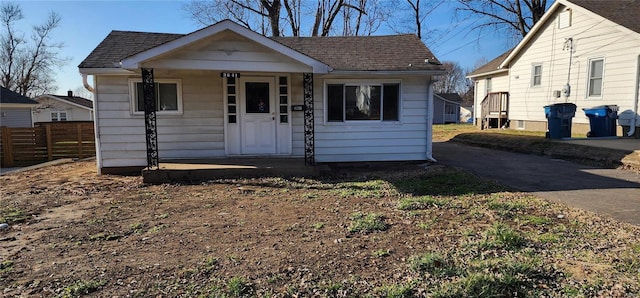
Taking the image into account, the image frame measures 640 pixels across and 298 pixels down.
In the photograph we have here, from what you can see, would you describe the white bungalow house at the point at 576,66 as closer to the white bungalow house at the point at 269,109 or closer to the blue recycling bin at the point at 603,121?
the blue recycling bin at the point at 603,121

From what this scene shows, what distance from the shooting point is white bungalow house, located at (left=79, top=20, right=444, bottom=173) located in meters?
8.66

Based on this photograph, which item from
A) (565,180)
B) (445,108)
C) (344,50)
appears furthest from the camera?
(445,108)

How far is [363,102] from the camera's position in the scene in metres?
9.51

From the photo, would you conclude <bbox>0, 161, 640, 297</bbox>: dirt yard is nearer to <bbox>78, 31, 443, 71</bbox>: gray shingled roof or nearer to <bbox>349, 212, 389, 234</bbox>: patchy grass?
<bbox>349, 212, 389, 234</bbox>: patchy grass

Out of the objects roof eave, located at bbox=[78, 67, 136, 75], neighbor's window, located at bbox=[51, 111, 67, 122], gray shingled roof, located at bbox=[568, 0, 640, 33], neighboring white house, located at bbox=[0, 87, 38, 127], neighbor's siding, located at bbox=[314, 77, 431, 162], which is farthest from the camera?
neighbor's window, located at bbox=[51, 111, 67, 122]

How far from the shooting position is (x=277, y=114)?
927cm

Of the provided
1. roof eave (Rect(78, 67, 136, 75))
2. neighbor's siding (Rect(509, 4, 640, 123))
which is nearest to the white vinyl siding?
neighbor's siding (Rect(509, 4, 640, 123))

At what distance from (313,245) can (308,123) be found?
531 cm

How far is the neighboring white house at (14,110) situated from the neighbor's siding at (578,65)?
30090 millimetres

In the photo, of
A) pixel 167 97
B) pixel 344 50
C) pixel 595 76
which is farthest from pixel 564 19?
pixel 167 97

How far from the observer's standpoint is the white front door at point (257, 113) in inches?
362

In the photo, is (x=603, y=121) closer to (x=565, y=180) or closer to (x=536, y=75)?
(x=536, y=75)

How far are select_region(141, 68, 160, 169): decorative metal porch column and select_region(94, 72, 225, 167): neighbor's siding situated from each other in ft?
1.81

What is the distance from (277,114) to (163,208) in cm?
412
